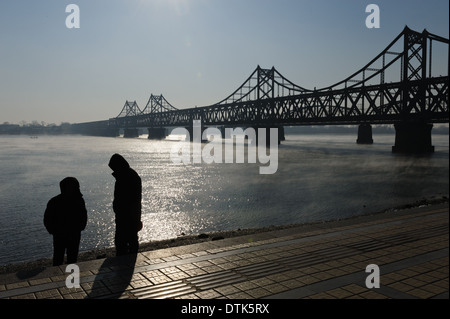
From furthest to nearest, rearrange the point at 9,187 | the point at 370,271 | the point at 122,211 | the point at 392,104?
the point at 392,104, the point at 9,187, the point at 122,211, the point at 370,271

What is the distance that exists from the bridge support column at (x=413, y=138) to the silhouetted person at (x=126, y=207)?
5185 centimetres

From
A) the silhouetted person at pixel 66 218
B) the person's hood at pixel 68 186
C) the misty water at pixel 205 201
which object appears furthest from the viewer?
the misty water at pixel 205 201

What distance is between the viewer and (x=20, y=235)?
13.0 metres

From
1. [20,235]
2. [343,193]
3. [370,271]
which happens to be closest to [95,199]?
[20,235]

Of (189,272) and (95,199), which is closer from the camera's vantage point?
(189,272)

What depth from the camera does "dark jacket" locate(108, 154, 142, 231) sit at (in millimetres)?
7387

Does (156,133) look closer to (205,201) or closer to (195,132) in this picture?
(195,132)

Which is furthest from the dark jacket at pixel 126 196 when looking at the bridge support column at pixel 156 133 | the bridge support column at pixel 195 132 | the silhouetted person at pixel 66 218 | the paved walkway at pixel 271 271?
the bridge support column at pixel 156 133

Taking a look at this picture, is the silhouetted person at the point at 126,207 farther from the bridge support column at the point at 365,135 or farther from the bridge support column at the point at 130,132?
the bridge support column at the point at 130,132

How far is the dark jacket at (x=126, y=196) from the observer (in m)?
7.39

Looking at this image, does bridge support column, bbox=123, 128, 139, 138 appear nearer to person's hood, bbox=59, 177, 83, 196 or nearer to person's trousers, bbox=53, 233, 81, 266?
person's trousers, bbox=53, 233, 81, 266

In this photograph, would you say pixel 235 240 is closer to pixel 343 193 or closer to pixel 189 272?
pixel 189 272
